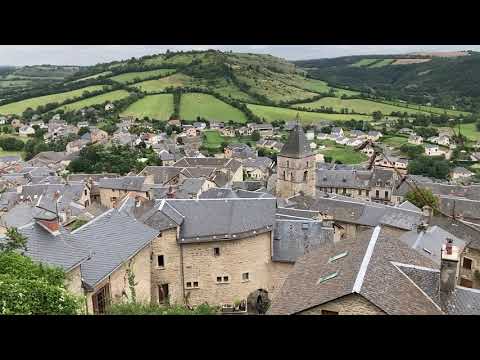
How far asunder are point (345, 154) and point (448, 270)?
72.3 meters

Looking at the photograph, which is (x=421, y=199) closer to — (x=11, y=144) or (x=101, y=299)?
(x=101, y=299)

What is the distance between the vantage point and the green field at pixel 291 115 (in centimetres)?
9744

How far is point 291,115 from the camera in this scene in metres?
99.2

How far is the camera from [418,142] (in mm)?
81500

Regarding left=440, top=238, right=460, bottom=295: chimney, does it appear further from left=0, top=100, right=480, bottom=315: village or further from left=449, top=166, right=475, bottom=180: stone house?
left=449, top=166, right=475, bottom=180: stone house

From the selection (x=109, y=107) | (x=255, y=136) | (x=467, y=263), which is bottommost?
(x=255, y=136)

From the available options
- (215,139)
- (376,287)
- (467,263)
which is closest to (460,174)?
(215,139)

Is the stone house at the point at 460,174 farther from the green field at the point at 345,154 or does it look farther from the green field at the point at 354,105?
the green field at the point at 354,105

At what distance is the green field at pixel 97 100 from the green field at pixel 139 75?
288 inches

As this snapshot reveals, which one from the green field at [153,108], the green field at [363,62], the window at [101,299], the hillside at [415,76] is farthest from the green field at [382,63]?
the window at [101,299]

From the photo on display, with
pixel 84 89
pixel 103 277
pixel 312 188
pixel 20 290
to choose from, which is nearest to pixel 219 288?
A: pixel 103 277
